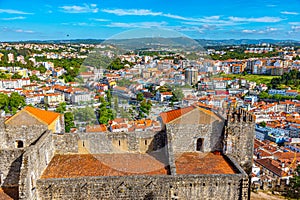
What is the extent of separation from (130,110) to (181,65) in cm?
235

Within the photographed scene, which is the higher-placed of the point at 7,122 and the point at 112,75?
the point at 112,75

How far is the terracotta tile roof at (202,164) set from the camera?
11.5 metres

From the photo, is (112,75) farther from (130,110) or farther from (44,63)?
(44,63)

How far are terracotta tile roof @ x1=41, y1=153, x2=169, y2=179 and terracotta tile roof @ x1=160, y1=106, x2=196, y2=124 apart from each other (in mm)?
1817

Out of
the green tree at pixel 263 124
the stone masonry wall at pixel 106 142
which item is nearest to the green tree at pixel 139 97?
the stone masonry wall at pixel 106 142

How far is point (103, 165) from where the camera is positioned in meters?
12.2

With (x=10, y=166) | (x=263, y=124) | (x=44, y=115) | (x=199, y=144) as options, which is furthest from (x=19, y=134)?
(x=263, y=124)

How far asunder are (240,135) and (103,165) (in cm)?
615

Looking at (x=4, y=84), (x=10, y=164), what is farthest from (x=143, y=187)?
(x=4, y=84)

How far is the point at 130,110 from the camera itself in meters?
9.98

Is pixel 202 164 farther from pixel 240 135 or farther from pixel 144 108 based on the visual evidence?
pixel 144 108

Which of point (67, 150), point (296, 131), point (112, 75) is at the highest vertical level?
point (112, 75)

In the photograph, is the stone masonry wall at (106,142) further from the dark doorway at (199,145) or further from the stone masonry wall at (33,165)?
the dark doorway at (199,145)

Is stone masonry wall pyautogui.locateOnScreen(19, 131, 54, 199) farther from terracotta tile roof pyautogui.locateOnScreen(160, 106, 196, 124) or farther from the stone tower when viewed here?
the stone tower
